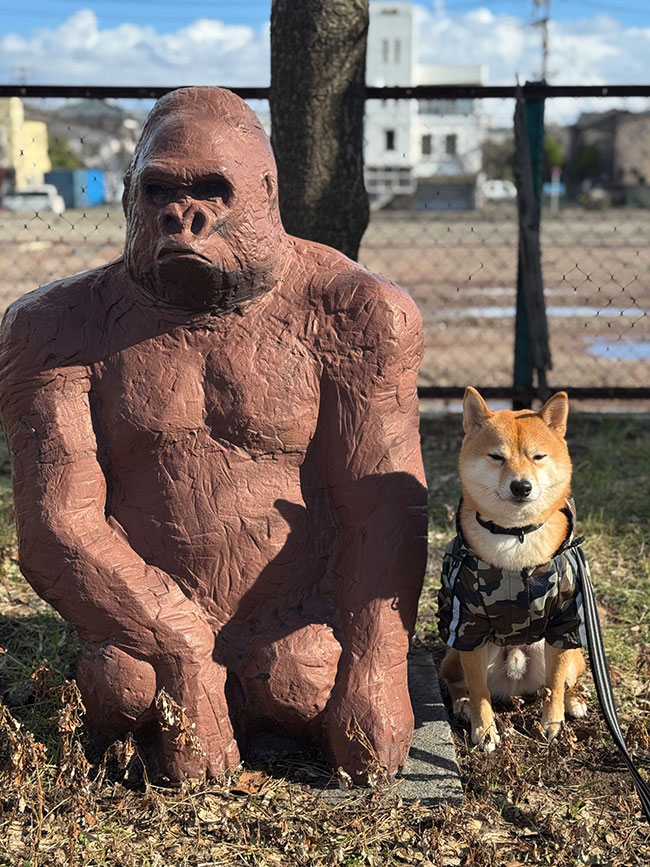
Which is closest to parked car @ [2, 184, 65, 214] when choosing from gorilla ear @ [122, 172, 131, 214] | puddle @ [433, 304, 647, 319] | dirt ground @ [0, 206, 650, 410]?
dirt ground @ [0, 206, 650, 410]

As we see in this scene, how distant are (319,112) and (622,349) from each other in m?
5.41

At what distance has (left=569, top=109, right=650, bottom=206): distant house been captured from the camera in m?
37.8

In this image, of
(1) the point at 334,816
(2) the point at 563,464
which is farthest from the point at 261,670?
(2) the point at 563,464

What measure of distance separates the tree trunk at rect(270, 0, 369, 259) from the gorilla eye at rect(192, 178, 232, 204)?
2613mm

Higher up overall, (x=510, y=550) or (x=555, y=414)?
(x=555, y=414)

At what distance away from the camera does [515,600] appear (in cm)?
271

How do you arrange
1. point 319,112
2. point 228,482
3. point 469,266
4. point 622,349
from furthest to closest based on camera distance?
point 469,266
point 622,349
point 319,112
point 228,482

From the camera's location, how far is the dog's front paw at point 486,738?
9.59 feet

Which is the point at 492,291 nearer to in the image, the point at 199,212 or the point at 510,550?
the point at 510,550

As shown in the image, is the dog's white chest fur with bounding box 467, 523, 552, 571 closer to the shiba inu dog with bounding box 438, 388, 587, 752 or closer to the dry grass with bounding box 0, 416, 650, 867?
the shiba inu dog with bounding box 438, 388, 587, 752

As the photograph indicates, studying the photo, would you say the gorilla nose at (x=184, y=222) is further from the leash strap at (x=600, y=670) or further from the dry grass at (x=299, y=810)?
the leash strap at (x=600, y=670)

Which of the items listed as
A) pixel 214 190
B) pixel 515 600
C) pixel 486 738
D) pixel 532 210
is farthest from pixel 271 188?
pixel 532 210

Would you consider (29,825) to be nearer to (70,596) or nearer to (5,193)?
(70,596)

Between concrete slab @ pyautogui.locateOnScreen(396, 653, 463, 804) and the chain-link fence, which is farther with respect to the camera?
the chain-link fence
